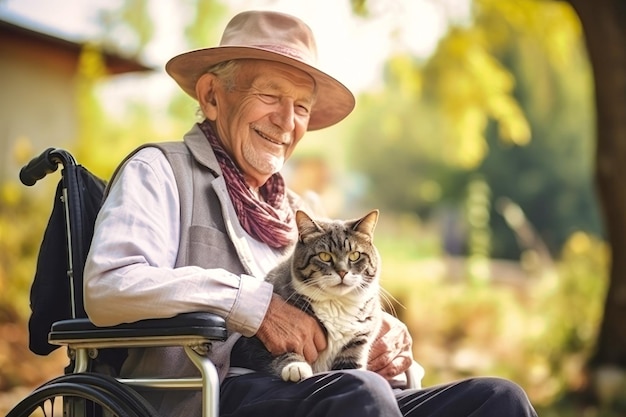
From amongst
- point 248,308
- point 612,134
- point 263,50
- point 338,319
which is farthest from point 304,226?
point 612,134

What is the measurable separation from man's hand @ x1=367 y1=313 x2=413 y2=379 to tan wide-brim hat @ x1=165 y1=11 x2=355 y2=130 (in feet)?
2.23

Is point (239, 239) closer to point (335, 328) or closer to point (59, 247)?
point (335, 328)

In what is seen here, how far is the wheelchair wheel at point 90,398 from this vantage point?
1863mm

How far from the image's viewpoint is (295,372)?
2008mm

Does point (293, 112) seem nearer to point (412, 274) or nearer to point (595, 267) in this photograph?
point (595, 267)

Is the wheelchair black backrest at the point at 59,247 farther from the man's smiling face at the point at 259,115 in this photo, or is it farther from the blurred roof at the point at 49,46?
the blurred roof at the point at 49,46

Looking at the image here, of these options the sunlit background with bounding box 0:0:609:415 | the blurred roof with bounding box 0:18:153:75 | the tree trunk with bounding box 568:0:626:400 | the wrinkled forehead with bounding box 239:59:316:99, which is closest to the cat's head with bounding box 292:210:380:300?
the wrinkled forehead with bounding box 239:59:316:99

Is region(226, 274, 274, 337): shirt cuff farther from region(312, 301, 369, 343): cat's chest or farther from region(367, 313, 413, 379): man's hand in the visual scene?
region(367, 313, 413, 379): man's hand

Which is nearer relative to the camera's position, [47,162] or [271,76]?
[47,162]

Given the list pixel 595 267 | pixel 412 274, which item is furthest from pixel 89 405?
pixel 412 274

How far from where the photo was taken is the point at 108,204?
210 cm

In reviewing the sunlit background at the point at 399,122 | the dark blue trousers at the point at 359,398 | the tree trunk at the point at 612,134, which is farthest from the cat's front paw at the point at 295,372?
the tree trunk at the point at 612,134

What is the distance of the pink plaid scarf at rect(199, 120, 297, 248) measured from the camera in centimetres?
236

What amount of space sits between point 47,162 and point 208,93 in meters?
0.51
